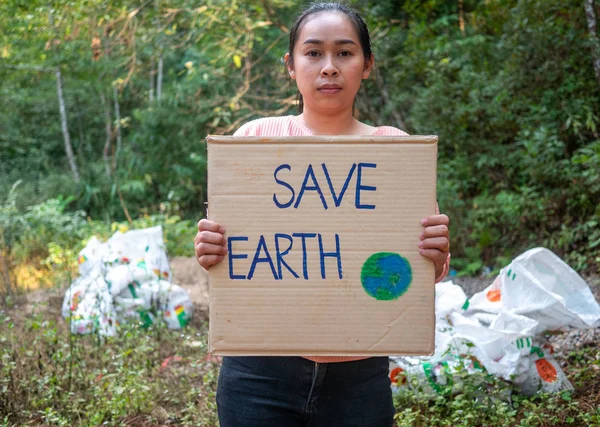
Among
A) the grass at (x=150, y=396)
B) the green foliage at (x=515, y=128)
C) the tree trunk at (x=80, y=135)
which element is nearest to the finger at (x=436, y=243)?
the grass at (x=150, y=396)

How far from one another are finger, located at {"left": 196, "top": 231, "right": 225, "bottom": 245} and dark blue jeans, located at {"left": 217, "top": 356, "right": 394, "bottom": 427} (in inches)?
11.6

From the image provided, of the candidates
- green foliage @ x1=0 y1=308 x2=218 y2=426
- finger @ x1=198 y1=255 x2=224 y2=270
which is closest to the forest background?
green foliage @ x1=0 y1=308 x2=218 y2=426

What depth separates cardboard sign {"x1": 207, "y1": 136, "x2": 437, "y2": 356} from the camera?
137 cm

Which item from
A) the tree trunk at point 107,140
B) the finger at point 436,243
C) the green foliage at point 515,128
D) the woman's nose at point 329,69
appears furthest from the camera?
the tree trunk at point 107,140

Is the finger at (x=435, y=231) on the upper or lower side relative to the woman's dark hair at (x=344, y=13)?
lower

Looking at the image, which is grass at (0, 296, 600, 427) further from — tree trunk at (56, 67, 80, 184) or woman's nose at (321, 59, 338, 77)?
tree trunk at (56, 67, 80, 184)

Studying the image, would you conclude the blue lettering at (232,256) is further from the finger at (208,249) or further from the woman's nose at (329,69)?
the woman's nose at (329,69)

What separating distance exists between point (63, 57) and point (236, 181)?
8773 millimetres

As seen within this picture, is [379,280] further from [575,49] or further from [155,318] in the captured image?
[575,49]

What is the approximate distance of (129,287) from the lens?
159 inches

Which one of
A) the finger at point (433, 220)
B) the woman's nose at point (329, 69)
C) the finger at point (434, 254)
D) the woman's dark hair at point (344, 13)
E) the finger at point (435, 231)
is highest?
the woman's dark hair at point (344, 13)

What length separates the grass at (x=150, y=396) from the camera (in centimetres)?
247

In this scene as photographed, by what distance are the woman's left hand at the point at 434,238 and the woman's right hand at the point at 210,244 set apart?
0.44 metres

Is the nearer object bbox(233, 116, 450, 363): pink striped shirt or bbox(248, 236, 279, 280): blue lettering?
bbox(248, 236, 279, 280): blue lettering
